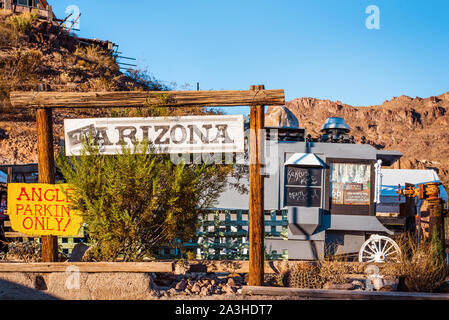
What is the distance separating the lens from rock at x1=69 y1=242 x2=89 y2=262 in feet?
22.7

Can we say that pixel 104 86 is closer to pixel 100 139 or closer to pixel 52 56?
pixel 52 56

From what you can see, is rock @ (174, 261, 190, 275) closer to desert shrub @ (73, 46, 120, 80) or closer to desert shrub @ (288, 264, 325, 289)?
desert shrub @ (288, 264, 325, 289)

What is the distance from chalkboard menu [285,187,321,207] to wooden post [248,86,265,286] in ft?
20.0

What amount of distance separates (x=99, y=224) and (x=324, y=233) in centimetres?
770

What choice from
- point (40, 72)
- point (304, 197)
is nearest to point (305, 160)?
point (304, 197)

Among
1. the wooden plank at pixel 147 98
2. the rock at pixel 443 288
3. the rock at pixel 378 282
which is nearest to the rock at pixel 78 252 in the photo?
the wooden plank at pixel 147 98

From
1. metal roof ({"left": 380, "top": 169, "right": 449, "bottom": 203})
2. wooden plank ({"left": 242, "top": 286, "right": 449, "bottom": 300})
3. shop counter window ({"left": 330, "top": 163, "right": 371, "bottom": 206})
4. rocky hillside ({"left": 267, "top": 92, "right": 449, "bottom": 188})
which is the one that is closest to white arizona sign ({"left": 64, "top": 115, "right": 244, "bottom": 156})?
wooden plank ({"left": 242, "top": 286, "right": 449, "bottom": 300})

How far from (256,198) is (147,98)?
2363 mm

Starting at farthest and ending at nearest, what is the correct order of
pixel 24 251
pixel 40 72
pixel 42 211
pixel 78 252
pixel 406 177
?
pixel 40 72, pixel 406 177, pixel 24 251, pixel 78 252, pixel 42 211

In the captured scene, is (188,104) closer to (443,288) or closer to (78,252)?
(78,252)

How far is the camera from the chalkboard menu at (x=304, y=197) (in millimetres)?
11562

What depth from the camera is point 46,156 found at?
6203 mm
